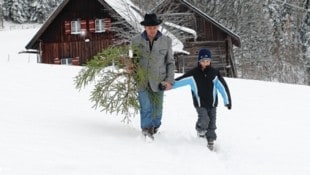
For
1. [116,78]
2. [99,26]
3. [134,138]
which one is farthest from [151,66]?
[99,26]

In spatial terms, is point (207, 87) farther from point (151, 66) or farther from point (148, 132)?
point (148, 132)

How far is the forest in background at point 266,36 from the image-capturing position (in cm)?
4094

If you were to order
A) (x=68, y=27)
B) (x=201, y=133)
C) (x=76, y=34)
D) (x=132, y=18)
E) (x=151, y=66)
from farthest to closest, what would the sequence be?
(x=76, y=34) → (x=68, y=27) → (x=132, y=18) → (x=201, y=133) → (x=151, y=66)

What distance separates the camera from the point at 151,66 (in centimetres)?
757

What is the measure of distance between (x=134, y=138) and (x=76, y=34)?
2915 centimetres

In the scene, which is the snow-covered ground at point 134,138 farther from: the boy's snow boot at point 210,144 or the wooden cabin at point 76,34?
the wooden cabin at point 76,34

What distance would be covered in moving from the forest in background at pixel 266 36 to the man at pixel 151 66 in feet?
95.8

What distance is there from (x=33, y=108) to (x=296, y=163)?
4.22 metres

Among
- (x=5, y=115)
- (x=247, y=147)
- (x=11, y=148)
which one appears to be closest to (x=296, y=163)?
(x=247, y=147)

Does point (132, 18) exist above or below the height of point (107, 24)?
above

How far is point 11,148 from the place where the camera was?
616 centimetres

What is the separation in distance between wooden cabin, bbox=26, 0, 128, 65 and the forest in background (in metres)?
3.00

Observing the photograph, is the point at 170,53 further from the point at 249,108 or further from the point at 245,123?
the point at 249,108

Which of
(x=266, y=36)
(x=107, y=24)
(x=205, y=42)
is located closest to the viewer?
(x=107, y=24)
